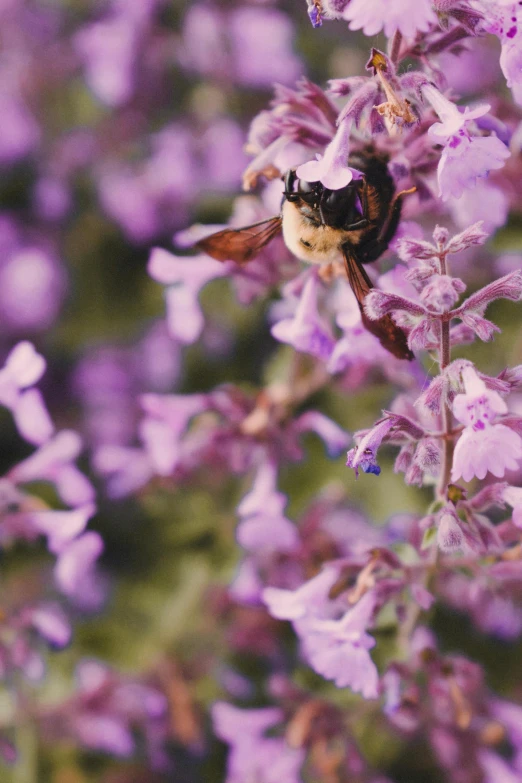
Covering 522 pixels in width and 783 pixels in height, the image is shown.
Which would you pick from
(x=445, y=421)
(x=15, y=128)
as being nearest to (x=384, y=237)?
(x=445, y=421)

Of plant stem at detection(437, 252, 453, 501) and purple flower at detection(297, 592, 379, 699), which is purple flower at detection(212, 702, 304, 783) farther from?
plant stem at detection(437, 252, 453, 501)

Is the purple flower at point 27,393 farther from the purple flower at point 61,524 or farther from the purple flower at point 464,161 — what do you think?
the purple flower at point 464,161

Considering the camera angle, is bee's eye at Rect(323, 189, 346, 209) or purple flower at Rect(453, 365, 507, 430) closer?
purple flower at Rect(453, 365, 507, 430)

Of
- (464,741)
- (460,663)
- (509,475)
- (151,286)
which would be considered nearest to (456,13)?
(509,475)

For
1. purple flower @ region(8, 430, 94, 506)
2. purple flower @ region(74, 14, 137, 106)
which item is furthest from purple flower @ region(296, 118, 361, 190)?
purple flower @ region(74, 14, 137, 106)

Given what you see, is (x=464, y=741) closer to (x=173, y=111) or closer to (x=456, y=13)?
(x=456, y=13)

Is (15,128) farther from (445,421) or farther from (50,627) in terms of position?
(445,421)
